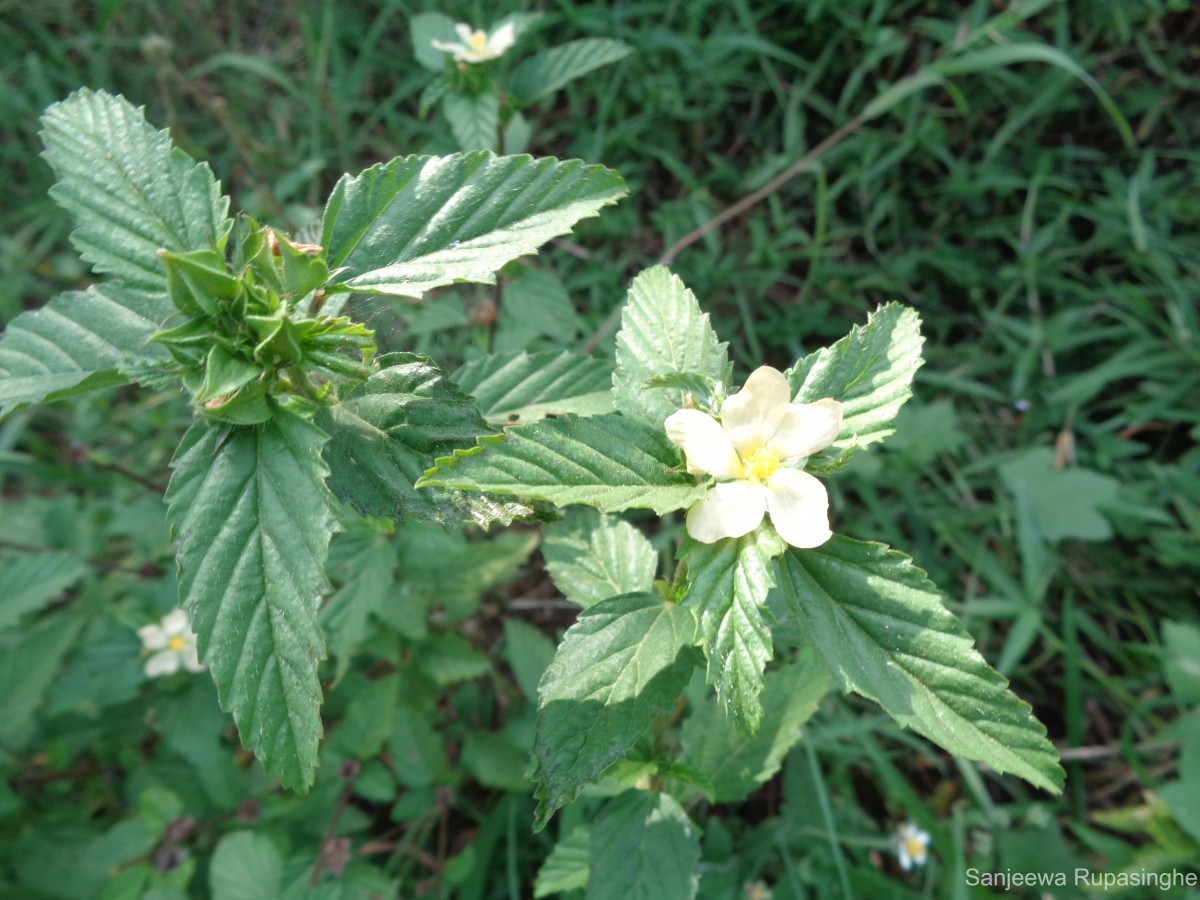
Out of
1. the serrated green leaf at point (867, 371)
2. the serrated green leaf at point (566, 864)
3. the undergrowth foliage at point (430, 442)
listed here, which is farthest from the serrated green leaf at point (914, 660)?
the serrated green leaf at point (566, 864)

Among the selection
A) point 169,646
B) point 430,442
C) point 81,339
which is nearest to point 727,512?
point 430,442

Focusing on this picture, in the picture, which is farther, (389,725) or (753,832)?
(753,832)

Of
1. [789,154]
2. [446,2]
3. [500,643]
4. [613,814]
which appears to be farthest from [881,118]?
[613,814]

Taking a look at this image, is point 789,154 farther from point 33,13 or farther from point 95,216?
point 33,13

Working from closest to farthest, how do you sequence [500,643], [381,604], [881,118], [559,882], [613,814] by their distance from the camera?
[613,814]
[559,882]
[381,604]
[500,643]
[881,118]

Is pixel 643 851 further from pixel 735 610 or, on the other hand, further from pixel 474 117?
pixel 474 117

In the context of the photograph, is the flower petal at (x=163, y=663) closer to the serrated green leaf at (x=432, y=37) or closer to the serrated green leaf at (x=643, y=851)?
the serrated green leaf at (x=643, y=851)
